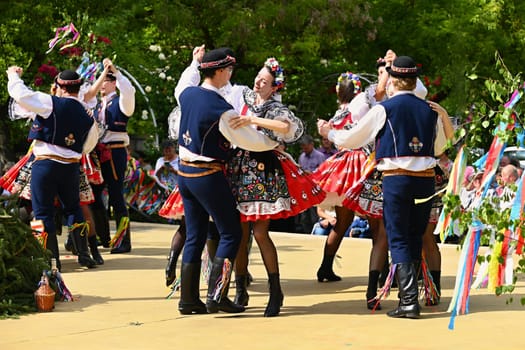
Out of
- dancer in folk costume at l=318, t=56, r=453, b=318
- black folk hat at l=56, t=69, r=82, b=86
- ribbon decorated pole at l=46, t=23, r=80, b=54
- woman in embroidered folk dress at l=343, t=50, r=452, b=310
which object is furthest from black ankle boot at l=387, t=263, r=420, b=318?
ribbon decorated pole at l=46, t=23, r=80, b=54

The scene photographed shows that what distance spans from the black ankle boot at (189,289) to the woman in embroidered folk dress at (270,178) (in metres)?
0.49

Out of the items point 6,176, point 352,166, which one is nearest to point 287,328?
point 352,166

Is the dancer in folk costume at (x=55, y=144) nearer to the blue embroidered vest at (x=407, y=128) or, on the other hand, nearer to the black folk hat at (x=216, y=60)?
the black folk hat at (x=216, y=60)

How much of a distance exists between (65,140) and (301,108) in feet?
37.7

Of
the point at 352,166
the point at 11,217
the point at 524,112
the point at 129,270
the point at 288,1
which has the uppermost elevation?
the point at 288,1

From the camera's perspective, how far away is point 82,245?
33.0ft

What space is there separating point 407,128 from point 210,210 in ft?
4.71

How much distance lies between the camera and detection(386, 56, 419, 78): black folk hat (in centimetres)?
734

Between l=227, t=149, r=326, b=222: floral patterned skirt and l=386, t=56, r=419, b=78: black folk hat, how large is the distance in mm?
970

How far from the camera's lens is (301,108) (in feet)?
66.4

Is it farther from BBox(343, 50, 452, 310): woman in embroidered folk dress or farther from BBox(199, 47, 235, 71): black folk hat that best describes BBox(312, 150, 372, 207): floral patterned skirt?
BBox(199, 47, 235, 71): black folk hat

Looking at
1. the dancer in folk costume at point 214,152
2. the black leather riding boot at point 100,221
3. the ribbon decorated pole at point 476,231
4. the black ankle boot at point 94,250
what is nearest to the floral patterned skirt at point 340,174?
the dancer in folk costume at point 214,152

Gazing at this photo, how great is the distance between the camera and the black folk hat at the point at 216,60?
23.7ft

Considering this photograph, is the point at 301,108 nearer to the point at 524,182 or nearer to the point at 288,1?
the point at 288,1
